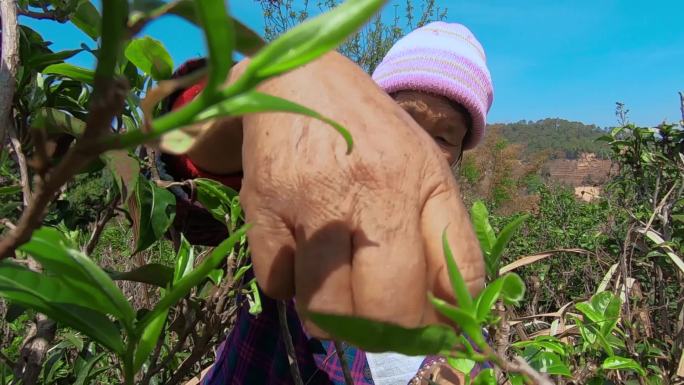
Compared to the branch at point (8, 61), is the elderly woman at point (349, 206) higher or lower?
lower

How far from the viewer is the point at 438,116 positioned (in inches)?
41.2

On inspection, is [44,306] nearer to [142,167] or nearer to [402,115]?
[402,115]

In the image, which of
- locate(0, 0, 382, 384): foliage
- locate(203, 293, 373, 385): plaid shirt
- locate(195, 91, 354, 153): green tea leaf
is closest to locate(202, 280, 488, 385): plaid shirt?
locate(203, 293, 373, 385): plaid shirt

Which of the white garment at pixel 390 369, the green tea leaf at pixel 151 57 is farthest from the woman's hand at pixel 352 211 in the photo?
the white garment at pixel 390 369

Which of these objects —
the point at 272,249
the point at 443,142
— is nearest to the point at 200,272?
the point at 272,249

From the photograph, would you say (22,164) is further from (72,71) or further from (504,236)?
(504,236)

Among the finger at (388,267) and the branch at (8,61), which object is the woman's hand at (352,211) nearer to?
the finger at (388,267)

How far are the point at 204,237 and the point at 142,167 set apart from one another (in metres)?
0.14

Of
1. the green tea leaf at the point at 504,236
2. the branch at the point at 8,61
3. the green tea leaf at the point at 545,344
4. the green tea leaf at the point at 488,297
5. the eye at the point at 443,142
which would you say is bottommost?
the green tea leaf at the point at 545,344

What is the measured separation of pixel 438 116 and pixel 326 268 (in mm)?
785

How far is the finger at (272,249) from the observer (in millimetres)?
327

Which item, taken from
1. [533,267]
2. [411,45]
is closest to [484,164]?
[533,267]

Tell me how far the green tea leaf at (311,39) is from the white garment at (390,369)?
74 centimetres

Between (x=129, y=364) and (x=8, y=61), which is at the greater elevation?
(x=8, y=61)
